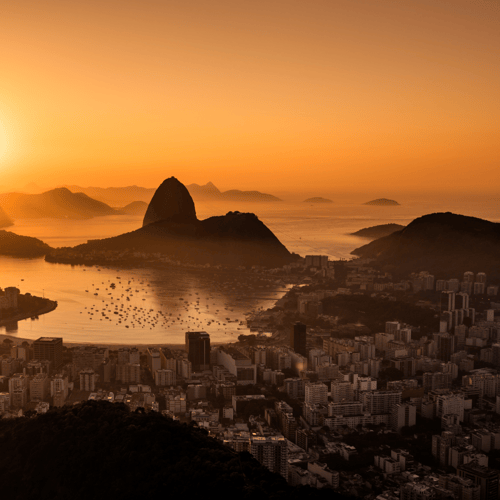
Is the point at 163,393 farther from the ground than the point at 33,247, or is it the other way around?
the point at 33,247

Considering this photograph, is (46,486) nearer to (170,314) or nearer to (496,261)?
(170,314)

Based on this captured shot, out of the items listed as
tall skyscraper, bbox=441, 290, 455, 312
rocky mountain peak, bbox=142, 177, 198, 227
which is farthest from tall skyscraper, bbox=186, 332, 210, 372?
rocky mountain peak, bbox=142, 177, 198, 227

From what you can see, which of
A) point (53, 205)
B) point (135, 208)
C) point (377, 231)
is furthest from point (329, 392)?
point (135, 208)

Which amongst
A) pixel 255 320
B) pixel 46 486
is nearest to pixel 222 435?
pixel 46 486

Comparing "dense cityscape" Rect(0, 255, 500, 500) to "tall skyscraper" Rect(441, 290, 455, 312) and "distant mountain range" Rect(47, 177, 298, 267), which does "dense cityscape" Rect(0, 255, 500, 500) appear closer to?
"tall skyscraper" Rect(441, 290, 455, 312)

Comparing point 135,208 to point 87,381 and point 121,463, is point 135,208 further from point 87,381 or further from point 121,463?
point 121,463

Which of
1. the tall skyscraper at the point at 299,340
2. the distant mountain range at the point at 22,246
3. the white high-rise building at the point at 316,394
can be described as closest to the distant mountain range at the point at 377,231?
the distant mountain range at the point at 22,246

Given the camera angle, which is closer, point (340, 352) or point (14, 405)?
point (14, 405)

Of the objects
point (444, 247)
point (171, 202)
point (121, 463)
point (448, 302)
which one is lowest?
point (121, 463)
